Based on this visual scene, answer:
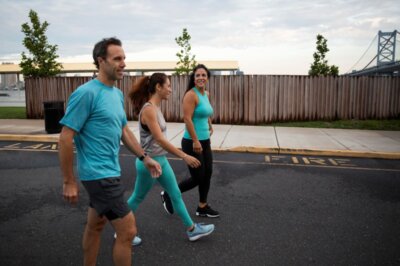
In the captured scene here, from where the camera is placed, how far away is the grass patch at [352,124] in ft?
39.6

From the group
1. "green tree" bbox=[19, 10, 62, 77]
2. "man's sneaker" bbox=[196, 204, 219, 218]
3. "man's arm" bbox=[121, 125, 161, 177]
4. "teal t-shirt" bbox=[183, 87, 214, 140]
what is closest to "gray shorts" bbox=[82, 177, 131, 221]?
"man's arm" bbox=[121, 125, 161, 177]

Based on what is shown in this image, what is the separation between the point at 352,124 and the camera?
41.0 feet

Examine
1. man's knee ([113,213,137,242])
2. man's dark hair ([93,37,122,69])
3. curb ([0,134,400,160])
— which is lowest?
curb ([0,134,400,160])

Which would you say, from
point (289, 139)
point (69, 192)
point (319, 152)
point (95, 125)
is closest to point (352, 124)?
point (289, 139)

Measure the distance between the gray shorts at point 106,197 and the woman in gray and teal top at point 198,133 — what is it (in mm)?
1627

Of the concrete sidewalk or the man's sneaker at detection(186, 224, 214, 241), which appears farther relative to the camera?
the concrete sidewalk

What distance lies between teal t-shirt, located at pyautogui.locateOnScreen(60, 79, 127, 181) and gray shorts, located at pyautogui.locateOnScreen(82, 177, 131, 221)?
0.04m

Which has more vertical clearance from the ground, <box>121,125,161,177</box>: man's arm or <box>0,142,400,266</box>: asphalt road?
<box>121,125,161,177</box>: man's arm

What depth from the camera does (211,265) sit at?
3006 mm

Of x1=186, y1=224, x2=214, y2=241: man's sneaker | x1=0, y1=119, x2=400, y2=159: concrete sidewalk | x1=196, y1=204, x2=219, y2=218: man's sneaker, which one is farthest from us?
x1=0, y1=119, x2=400, y2=159: concrete sidewalk

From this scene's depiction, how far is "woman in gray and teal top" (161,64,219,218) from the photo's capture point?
3.81 metres

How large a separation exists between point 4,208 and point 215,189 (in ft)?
9.75

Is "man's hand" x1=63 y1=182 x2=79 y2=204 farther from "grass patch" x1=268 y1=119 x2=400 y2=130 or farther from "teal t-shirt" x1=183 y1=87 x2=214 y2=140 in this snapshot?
"grass patch" x1=268 y1=119 x2=400 y2=130

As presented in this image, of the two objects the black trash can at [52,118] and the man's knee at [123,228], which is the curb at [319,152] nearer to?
the black trash can at [52,118]
